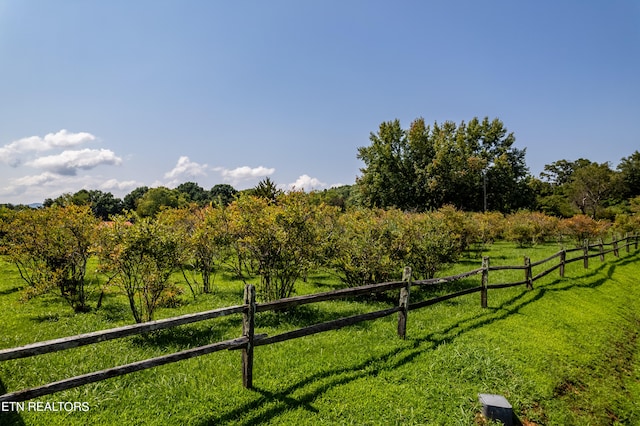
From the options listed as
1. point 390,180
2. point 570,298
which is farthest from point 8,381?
point 390,180

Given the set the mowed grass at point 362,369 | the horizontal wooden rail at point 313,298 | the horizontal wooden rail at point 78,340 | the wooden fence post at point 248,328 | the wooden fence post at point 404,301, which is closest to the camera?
the horizontal wooden rail at point 78,340

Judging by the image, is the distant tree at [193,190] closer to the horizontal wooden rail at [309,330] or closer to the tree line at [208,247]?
the tree line at [208,247]

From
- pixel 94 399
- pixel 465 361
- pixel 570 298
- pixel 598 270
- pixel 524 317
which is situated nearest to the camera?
pixel 94 399

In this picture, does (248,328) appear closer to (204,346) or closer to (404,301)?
(204,346)

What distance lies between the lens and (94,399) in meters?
4.96

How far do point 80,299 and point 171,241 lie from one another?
5.24 m

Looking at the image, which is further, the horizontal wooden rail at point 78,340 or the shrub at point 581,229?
the shrub at point 581,229

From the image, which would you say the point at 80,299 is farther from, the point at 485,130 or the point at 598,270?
the point at 485,130

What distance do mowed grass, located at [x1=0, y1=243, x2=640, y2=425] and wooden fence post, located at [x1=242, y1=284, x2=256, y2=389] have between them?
0.63 ft

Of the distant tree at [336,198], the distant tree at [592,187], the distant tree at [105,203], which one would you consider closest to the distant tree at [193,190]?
the distant tree at [105,203]

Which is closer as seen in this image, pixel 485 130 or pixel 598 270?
pixel 598 270

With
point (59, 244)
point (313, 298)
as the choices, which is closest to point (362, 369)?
point (313, 298)

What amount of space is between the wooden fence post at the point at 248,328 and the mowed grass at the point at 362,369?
192 mm

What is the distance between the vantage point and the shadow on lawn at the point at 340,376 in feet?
15.4
